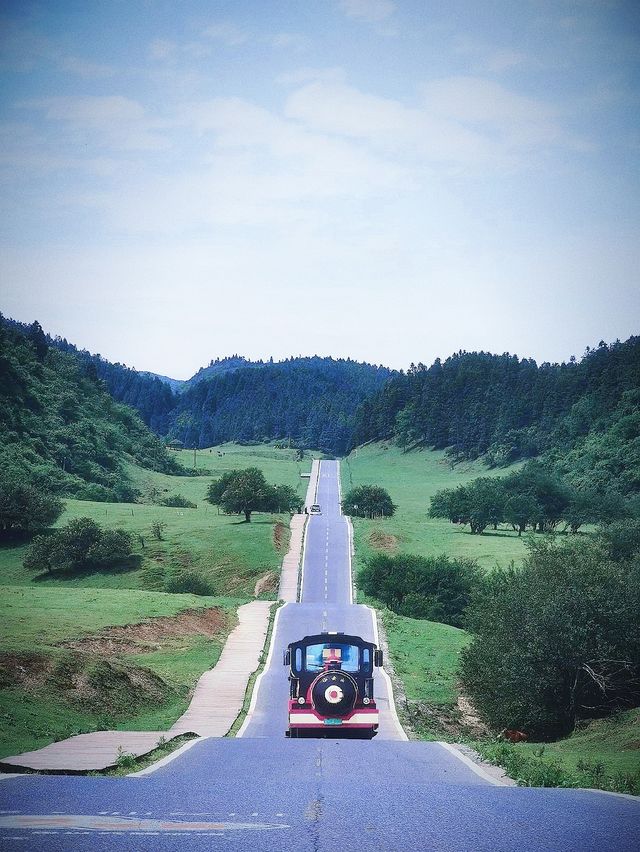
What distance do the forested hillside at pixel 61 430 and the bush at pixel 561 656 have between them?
94.9 m

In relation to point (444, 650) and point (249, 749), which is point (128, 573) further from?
point (249, 749)

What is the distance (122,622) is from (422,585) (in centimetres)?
3076

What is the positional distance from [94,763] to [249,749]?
3.72 m

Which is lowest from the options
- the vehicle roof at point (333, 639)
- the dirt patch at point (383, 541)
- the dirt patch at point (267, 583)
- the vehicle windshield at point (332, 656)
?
the dirt patch at point (267, 583)

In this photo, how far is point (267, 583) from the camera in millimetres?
74250

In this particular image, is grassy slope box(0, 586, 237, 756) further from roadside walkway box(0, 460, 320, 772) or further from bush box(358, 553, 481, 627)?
bush box(358, 553, 481, 627)

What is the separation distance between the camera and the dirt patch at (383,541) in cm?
9025

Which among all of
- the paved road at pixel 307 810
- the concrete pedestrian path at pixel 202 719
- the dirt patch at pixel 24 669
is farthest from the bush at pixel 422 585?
the paved road at pixel 307 810

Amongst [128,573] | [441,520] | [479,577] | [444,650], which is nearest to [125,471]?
[441,520]

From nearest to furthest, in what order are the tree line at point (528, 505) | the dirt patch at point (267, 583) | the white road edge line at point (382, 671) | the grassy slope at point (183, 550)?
the white road edge line at point (382, 671), the dirt patch at point (267, 583), the grassy slope at point (183, 550), the tree line at point (528, 505)

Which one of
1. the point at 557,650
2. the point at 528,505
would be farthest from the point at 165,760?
the point at 528,505

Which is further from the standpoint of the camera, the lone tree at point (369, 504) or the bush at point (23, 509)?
the lone tree at point (369, 504)

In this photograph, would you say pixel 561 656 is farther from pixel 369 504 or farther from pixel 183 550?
pixel 369 504

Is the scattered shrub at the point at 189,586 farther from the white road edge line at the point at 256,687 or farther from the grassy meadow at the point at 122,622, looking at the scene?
the white road edge line at the point at 256,687
